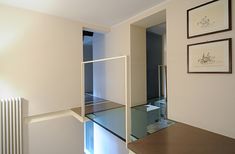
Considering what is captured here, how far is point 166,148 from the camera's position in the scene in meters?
0.95

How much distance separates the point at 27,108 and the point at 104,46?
5.69 feet

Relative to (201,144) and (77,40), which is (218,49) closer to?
(201,144)

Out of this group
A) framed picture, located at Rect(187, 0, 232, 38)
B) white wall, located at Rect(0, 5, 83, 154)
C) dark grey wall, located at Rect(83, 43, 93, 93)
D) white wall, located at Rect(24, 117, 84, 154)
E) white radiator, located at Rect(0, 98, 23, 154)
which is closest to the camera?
framed picture, located at Rect(187, 0, 232, 38)

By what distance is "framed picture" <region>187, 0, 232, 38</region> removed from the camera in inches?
45.4

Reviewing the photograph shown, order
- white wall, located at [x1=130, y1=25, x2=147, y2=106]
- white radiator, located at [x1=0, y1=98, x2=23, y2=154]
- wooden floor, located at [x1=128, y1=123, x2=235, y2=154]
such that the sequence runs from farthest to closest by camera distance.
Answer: white wall, located at [x1=130, y1=25, x2=147, y2=106] < white radiator, located at [x1=0, y1=98, x2=23, y2=154] < wooden floor, located at [x1=128, y1=123, x2=235, y2=154]

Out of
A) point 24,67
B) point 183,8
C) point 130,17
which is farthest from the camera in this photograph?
point 130,17

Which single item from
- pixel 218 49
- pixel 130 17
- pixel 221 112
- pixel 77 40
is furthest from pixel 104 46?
pixel 221 112

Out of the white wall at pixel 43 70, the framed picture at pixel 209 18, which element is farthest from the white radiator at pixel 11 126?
the framed picture at pixel 209 18

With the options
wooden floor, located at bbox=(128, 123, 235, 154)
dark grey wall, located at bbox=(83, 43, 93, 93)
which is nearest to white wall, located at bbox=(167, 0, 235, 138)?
wooden floor, located at bbox=(128, 123, 235, 154)

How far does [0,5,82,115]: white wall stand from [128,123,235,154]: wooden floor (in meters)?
1.53

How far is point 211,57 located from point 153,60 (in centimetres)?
148

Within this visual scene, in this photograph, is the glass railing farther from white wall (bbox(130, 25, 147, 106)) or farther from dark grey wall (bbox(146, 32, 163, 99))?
dark grey wall (bbox(146, 32, 163, 99))

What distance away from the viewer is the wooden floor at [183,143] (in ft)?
3.04

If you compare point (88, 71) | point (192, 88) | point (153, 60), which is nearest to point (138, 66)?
point (153, 60)
